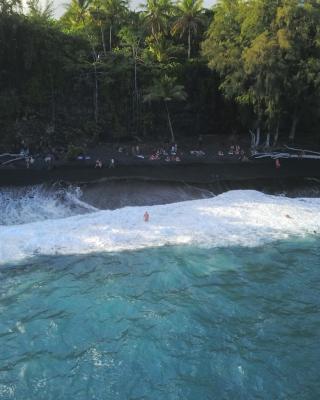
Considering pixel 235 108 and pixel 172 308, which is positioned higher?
pixel 235 108

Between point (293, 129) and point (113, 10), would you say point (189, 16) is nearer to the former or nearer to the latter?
point (113, 10)

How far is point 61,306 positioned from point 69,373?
11.2 feet

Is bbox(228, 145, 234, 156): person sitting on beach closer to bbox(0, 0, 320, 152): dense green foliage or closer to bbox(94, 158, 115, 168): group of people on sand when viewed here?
bbox(0, 0, 320, 152): dense green foliage

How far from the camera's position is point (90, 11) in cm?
4478

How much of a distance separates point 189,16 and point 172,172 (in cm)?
2230

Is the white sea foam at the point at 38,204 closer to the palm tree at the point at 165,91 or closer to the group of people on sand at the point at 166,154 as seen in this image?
the group of people on sand at the point at 166,154

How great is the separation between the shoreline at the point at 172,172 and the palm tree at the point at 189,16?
19.0m

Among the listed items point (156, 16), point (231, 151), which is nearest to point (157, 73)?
point (156, 16)

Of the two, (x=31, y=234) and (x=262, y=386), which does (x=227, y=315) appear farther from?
(x=31, y=234)

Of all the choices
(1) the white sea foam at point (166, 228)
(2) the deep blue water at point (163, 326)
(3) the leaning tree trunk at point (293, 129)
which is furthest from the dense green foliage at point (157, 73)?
(2) the deep blue water at point (163, 326)

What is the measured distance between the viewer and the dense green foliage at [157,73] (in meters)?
33.7

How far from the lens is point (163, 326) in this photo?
12562 millimetres

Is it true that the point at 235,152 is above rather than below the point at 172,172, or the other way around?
above

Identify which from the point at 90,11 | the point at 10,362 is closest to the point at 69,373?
the point at 10,362
